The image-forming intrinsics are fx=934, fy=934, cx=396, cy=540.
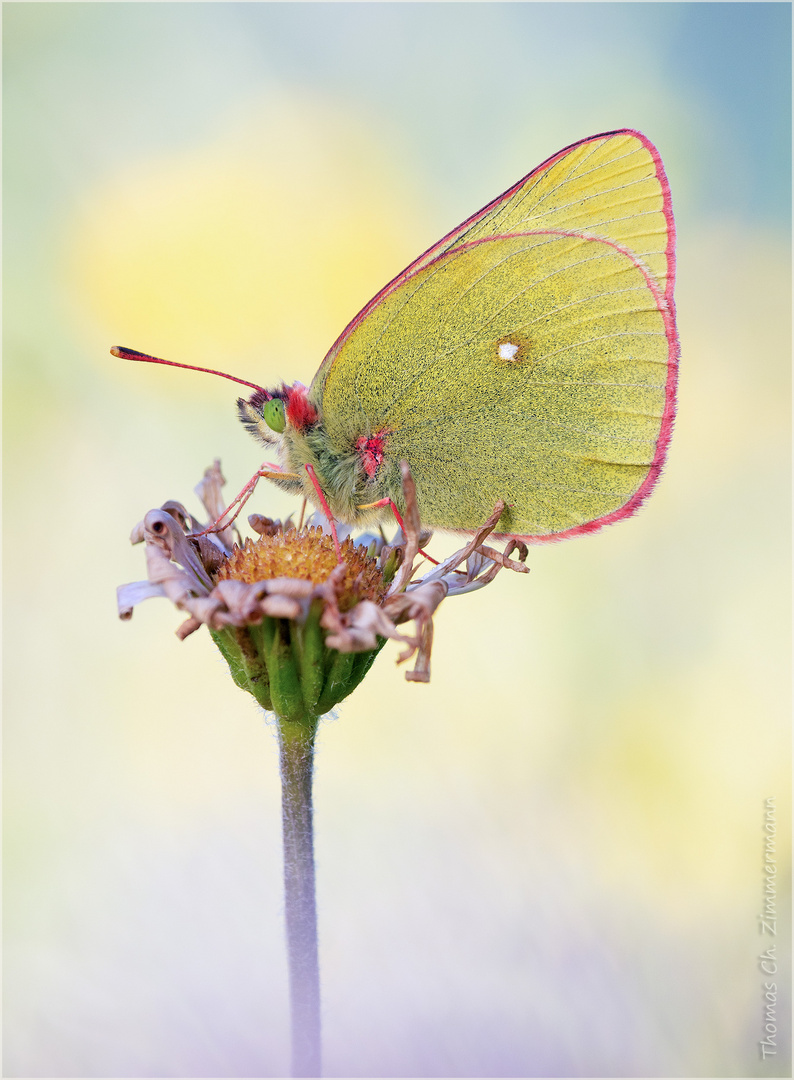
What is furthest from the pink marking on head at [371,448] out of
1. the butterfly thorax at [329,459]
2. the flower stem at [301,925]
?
the flower stem at [301,925]

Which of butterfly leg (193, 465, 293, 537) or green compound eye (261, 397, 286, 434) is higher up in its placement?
green compound eye (261, 397, 286, 434)

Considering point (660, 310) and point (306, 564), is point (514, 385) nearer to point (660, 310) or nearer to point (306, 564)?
point (660, 310)

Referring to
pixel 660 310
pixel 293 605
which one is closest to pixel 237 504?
pixel 293 605

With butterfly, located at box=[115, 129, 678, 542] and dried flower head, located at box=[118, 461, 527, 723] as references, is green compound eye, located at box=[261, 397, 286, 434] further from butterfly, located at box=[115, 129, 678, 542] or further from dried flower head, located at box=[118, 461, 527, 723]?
dried flower head, located at box=[118, 461, 527, 723]

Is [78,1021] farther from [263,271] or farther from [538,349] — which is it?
[263,271]

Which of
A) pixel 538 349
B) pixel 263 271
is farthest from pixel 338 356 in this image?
pixel 263 271

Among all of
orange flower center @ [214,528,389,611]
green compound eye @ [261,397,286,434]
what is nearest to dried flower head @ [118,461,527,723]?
orange flower center @ [214,528,389,611]

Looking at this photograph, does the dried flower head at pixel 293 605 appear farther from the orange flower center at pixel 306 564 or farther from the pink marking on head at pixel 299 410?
the pink marking on head at pixel 299 410
